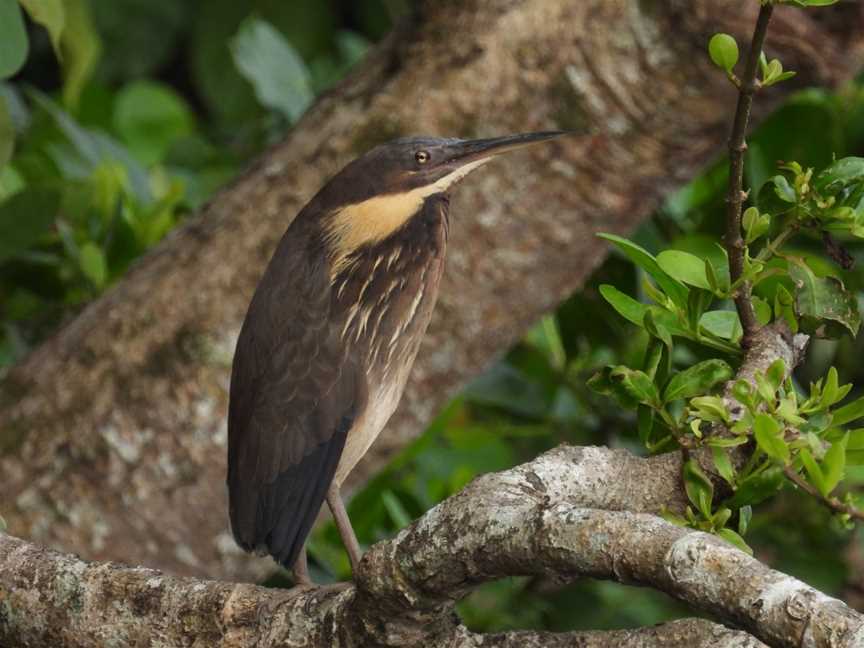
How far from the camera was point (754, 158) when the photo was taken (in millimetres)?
2947

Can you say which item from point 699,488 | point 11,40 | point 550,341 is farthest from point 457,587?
point 550,341

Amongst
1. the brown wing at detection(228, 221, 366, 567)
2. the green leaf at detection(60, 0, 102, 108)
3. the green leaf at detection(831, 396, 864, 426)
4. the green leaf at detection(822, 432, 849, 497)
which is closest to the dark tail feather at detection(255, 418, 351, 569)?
the brown wing at detection(228, 221, 366, 567)

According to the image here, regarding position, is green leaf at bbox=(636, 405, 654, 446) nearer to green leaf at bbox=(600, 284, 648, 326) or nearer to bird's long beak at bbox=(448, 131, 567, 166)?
green leaf at bbox=(600, 284, 648, 326)

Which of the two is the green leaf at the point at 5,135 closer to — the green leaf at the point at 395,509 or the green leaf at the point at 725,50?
the green leaf at the point at 395,509

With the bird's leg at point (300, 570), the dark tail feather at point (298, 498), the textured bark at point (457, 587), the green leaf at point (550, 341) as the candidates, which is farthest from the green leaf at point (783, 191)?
the green leaf at point (550, 341)

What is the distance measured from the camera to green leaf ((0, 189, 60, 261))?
276cm

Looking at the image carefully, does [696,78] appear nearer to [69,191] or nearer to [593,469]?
[69,191]

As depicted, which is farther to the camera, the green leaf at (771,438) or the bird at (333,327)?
the bird at (333,327)

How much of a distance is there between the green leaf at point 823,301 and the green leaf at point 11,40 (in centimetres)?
137

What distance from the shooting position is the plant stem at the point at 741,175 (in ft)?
4.84

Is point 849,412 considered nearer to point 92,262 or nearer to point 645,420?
point 645,420

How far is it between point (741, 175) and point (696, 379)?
0.77ft

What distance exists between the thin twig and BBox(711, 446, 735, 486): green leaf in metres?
0.11

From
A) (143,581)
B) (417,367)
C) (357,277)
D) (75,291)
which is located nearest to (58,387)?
(75,291)
